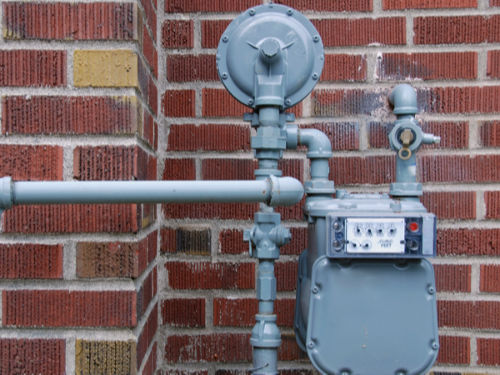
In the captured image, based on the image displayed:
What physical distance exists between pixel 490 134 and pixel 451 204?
0.23m

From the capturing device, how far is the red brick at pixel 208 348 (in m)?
1.23

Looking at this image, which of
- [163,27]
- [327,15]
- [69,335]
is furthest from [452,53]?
[69,335]

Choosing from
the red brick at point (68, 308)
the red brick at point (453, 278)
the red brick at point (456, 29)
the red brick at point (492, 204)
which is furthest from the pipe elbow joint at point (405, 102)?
the red brick at point (68, 308)

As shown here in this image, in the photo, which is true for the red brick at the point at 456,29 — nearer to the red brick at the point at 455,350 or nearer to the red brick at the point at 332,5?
the red brick at the point at 332,5

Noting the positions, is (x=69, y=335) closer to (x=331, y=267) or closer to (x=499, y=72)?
(x=331, y=267)

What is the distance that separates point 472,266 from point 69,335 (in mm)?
1077

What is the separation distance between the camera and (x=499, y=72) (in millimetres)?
1207

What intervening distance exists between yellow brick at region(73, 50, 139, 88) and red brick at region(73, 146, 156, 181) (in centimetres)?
15

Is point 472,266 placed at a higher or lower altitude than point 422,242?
lower

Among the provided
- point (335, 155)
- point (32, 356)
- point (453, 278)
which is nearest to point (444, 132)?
point (335, 155)

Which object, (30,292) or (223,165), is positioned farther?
(223,165)

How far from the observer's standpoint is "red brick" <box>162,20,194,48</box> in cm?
124

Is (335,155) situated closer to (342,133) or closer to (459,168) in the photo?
(342,133)

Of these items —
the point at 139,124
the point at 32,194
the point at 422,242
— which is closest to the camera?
the point at 32,194
